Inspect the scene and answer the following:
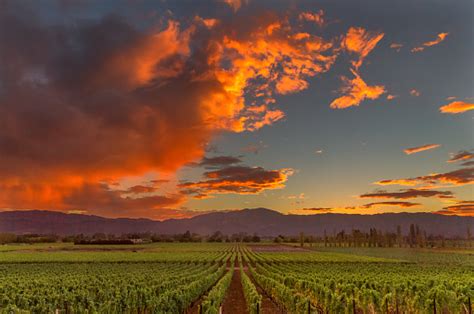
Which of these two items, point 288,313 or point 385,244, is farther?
point 385,244

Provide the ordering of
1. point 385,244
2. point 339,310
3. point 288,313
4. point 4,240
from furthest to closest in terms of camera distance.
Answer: point 4,240
point 385,244
point 288,313
point 339,310

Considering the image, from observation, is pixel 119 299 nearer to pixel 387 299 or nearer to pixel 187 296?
pixel 187 296

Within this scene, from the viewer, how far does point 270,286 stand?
103 ft

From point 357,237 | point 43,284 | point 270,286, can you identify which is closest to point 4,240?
point 357,237

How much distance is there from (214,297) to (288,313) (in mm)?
4641

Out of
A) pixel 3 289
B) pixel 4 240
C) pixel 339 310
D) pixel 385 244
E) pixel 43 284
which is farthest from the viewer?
pixel 4 240

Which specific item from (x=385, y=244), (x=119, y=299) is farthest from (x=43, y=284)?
(x=385, y=244)

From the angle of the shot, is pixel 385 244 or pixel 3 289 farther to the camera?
pixel 385 244

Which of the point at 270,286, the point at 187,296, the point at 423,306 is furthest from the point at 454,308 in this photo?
the point at 187,296

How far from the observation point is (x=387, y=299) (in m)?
22.8

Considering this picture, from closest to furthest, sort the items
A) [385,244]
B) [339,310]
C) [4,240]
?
[339,310]
[385,244]
[4,240]

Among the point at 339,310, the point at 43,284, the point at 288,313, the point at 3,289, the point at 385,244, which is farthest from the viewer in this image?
the point at 385,244

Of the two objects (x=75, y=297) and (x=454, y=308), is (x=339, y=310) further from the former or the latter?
(x=75, y=297)

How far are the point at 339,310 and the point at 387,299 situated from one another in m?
3.00
